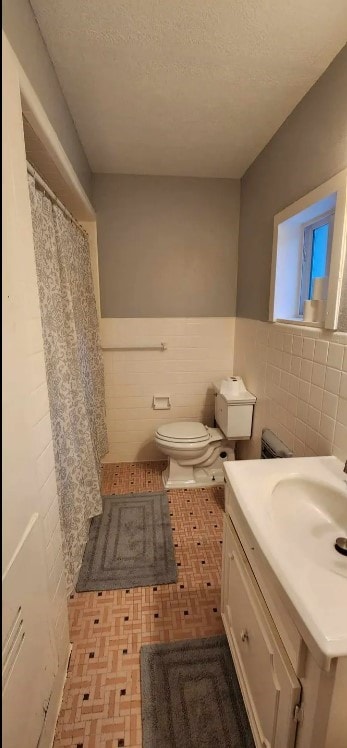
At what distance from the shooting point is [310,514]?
0.99 m

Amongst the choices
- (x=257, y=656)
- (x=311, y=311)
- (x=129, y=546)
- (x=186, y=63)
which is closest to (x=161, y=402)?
(x=129, y=546)

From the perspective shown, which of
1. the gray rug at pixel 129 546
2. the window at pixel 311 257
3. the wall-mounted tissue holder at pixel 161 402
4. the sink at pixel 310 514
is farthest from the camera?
the wall-mounted tissue holder at pixel 161 402

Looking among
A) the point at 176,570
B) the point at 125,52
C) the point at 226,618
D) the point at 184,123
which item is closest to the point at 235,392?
the point at 176,570

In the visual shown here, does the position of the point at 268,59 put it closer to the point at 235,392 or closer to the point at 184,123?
the point at 184,123

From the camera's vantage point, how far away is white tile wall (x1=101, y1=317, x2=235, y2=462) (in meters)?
2.48

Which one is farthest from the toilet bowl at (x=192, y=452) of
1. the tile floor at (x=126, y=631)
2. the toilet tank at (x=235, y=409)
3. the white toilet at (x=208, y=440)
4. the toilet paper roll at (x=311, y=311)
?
the toilet paper roll at (x=311, y=311)

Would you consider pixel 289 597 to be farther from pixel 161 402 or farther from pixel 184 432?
pixel 161 402

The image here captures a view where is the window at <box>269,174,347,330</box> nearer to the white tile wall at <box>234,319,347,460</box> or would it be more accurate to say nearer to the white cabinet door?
the white tile wall at <box>234,319,347,460</box>

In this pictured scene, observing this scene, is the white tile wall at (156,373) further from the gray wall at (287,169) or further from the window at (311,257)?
the window at (311,257)

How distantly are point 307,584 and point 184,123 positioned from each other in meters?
2.00

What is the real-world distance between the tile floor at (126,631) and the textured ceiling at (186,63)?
2252 millimetres

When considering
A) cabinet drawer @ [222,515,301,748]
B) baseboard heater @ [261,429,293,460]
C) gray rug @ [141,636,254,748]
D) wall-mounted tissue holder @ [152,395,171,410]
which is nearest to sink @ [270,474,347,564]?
cabinet drawer @ [222,515,301,748]

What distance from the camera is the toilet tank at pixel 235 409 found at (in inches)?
83.3

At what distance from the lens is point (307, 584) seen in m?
0.64
